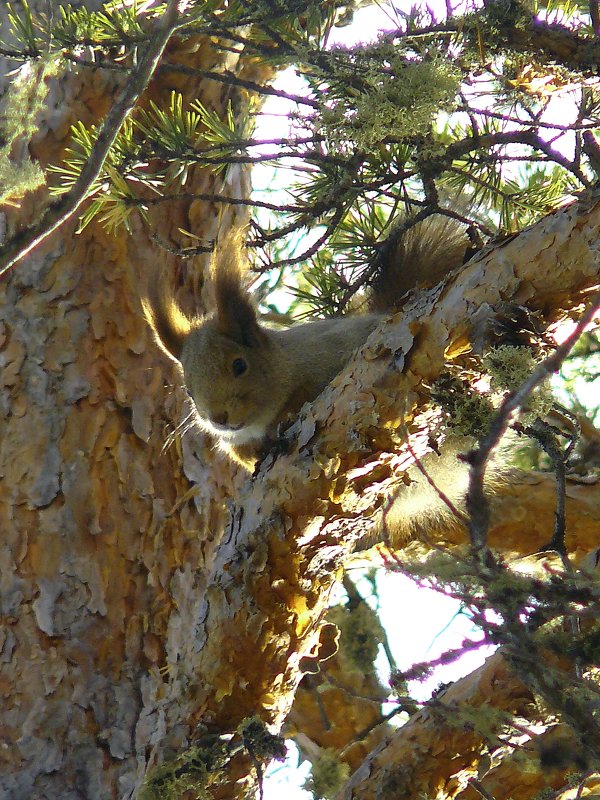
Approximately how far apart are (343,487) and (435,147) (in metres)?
0.58

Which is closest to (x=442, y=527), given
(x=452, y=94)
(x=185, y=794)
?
(x=185, y=794)

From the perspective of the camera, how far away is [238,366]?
215 cm

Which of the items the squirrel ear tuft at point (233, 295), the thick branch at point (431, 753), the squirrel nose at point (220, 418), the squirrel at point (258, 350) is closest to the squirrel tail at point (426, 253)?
the squirrel at point (258, 350)

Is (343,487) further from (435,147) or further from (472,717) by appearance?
(435,147)

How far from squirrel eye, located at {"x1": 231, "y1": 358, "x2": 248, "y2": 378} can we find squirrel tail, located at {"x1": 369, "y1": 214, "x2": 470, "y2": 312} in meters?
0.38

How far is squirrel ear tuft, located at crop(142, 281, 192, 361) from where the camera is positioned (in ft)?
7.05

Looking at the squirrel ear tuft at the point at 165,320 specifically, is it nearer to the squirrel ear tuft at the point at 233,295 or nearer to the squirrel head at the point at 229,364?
the squirrel head at the point at 229,364

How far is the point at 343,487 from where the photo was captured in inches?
57.8

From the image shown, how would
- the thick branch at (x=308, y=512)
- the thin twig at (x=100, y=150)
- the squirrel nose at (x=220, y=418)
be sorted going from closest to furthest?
the thin twig at (x=100, y=150), the thick branch at (x=308, y=512), the squirrel nose at (x=220, y=418)

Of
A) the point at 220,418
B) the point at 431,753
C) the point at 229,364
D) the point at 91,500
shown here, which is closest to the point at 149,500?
the point at 91,500

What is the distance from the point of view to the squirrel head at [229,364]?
2.10 metres

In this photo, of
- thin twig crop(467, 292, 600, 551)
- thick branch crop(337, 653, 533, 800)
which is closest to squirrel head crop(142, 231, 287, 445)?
thick branch crop(337, 653, 533, 800)

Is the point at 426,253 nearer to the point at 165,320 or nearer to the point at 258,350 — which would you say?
the point at 258,350

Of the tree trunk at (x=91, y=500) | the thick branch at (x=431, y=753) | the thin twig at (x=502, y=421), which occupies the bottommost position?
the thick branch at (x=431, y=753)
